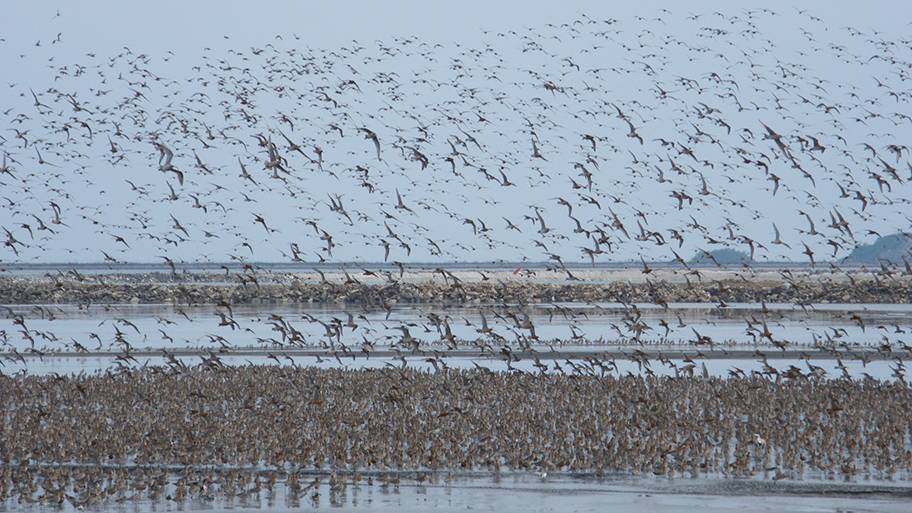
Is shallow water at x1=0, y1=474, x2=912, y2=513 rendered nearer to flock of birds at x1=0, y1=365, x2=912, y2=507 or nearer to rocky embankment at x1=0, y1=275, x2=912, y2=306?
flock of birds at x1=0, y1=365, x2=912, y2=507

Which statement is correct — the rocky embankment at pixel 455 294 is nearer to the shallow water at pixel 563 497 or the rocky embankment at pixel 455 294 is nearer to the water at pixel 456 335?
the water at pixel 456 335

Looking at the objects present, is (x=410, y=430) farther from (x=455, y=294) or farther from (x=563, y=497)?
(x=455, y=294)

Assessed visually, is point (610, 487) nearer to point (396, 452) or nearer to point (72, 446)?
point (396, 452)

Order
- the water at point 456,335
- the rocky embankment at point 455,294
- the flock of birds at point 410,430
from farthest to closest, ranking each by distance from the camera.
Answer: the rocky embankment at point 455,294 < the water at point 456,335 < the flock of birds at point 410,430

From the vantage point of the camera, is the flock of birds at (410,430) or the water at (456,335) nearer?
the flock of birds at (410,430)

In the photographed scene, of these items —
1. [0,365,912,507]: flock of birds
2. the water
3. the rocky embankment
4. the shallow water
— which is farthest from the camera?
the rocky embankment

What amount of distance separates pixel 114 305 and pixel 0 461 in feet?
180

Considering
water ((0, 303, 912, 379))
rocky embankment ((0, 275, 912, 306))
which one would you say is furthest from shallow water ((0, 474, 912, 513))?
rocky embankment ((0, 275, 912, 306))

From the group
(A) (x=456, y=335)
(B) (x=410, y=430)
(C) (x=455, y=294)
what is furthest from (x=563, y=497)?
(C) (x=455, y=294)

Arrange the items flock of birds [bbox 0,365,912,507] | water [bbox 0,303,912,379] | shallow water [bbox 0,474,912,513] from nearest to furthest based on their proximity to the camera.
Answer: shallow water [bbox 0,474,912,513] → flock of birds [bbox 0,365,912,507] → water [bbox 0,303,912,379]

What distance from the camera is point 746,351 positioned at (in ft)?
147

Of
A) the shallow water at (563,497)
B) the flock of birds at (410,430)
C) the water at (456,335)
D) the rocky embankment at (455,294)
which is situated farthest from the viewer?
the rocky embankment at (455,294)

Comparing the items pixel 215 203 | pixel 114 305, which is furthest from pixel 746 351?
pixel 114 305

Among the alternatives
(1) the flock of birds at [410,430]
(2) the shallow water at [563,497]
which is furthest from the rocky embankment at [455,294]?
(2) the shallow water at [563,497]
